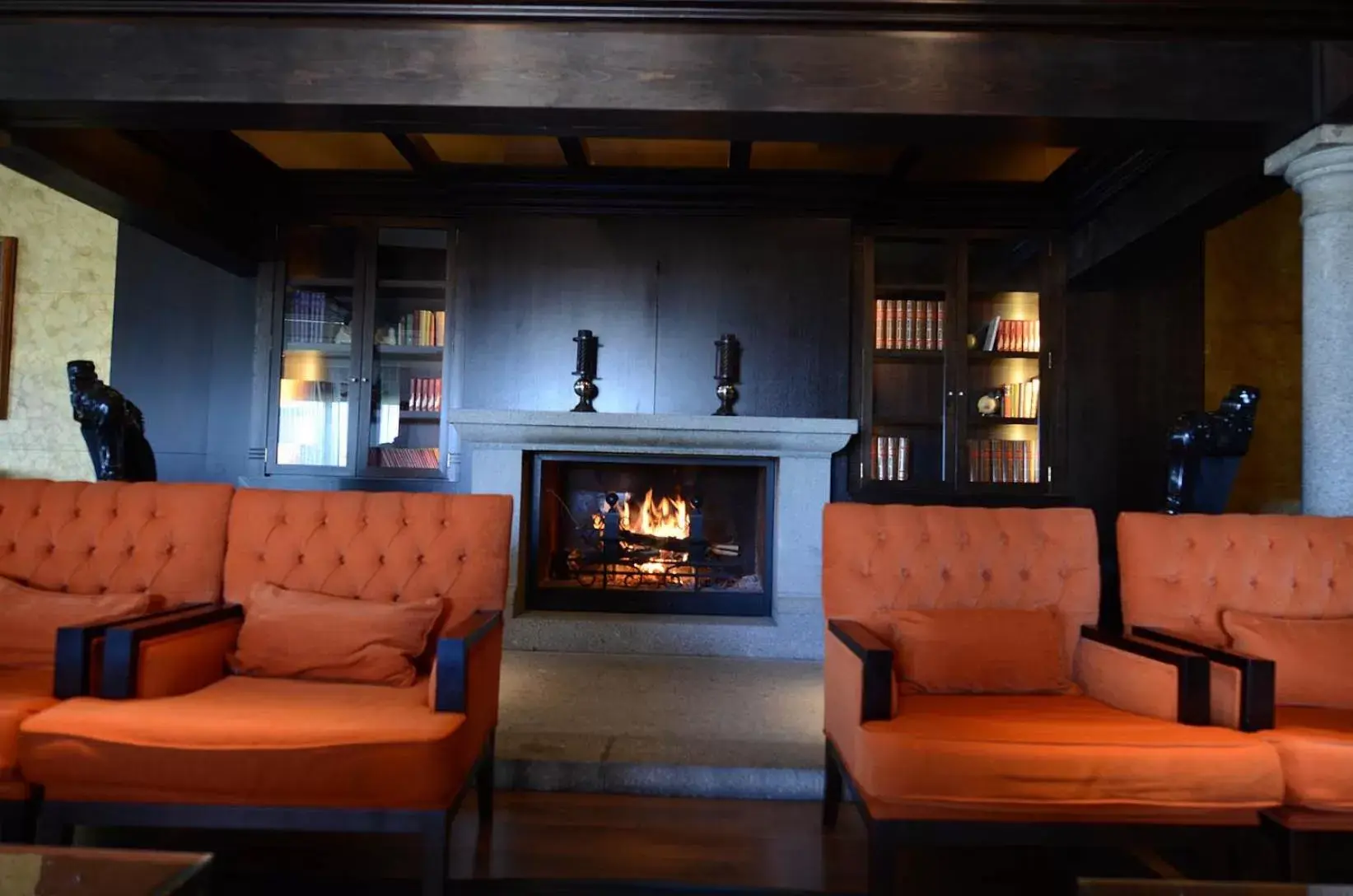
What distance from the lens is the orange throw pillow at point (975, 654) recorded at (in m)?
2.25

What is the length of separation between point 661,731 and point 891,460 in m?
2.56

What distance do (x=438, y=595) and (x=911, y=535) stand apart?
1469 millimetres

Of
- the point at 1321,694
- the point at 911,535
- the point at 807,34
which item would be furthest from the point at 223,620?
the point at 1321,694

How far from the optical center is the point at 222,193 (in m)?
4.58

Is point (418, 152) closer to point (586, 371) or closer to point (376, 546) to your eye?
point (586, 371)

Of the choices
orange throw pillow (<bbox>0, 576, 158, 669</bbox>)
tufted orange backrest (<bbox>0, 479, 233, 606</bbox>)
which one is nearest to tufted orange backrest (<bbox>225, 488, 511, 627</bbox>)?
tufted orange backrest (<bbox>0, 479, 233, 606</bbox>)

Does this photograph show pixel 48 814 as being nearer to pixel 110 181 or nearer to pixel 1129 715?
pixel 1129 715

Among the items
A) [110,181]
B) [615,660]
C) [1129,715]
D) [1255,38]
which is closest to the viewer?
[1129,715]

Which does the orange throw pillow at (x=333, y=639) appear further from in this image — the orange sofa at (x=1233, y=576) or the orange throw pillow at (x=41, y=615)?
the orange sofa at (x=1233, y=576)

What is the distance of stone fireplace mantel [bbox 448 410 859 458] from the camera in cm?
434

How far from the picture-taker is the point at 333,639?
2.23 meters

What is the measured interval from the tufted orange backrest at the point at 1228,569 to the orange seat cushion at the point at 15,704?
299 centimetres

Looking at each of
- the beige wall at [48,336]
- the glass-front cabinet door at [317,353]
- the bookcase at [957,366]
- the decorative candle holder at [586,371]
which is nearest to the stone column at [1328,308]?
the bookcase at [957,366]

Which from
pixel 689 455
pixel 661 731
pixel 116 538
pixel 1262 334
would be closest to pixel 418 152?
pixel 689 455
